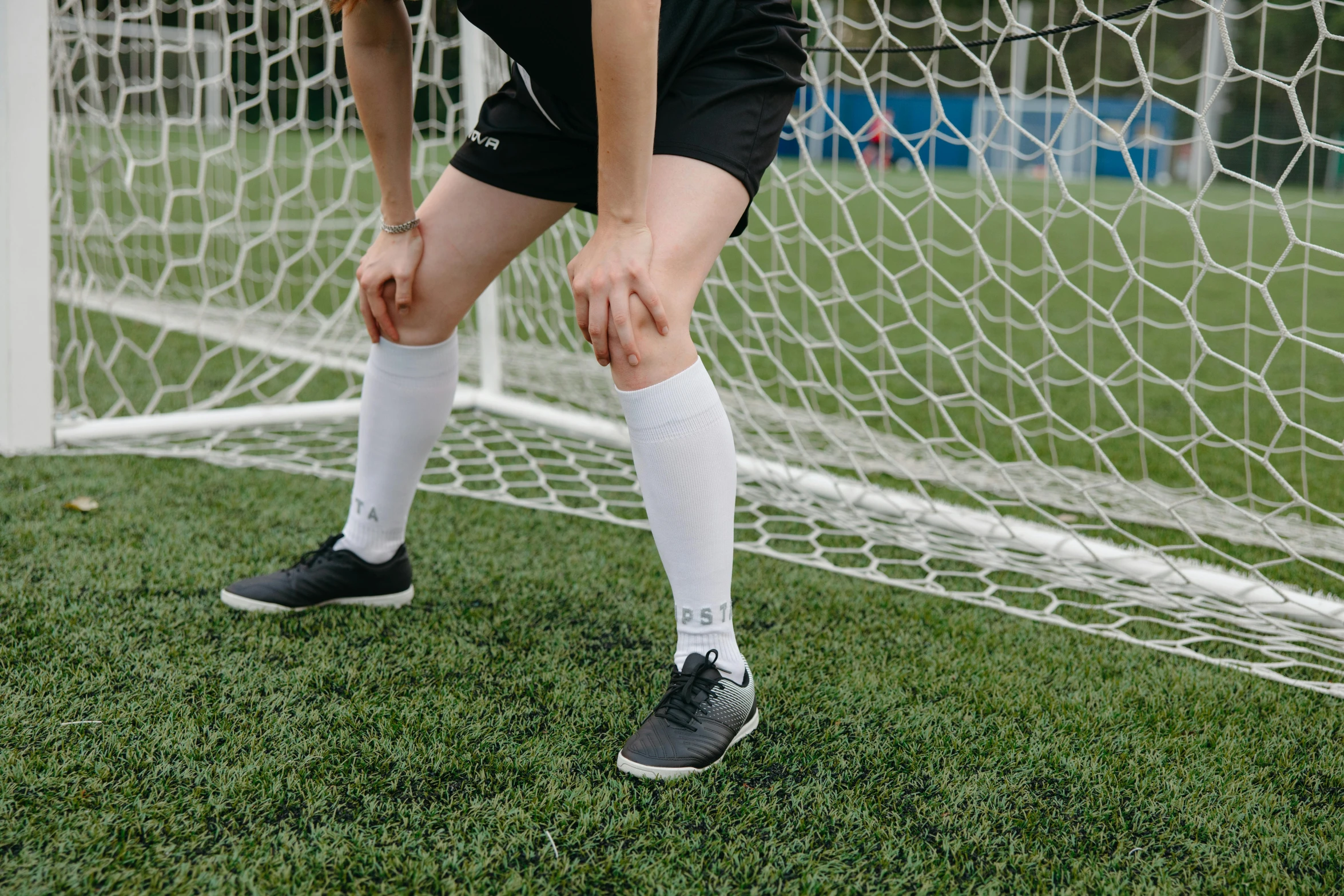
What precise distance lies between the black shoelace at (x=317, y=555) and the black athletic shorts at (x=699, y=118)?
0.62 metres

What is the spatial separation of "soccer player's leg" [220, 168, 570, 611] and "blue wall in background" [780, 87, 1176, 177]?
1.51 feet

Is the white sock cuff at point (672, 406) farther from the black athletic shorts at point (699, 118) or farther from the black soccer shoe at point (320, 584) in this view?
the black soccer shoe at point (320, 584)

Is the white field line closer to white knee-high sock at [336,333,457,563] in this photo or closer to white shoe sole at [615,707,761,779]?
white knee-high sock at [336,333,457,563]

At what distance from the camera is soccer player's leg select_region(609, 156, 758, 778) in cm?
121

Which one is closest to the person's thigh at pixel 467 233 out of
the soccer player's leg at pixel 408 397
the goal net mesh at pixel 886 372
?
the soccer player's leg at pixel 408 397

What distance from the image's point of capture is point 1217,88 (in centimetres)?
175

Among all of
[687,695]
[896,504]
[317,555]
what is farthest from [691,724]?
[896,504]

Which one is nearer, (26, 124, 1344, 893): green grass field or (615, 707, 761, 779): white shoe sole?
(26, 124, 1344, 893): green grass field

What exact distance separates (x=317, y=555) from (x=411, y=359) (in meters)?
0.37

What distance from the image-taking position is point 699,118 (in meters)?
1.24

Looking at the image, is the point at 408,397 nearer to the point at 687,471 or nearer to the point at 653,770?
the point at 687,471

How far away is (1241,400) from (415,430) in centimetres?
291

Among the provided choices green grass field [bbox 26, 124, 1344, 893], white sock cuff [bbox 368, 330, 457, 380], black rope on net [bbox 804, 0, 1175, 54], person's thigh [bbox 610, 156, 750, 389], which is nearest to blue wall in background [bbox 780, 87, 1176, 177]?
black rope on net [bbox 804, 0, 1175, 54]

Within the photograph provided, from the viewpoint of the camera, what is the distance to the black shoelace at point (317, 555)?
1709 millimetres
